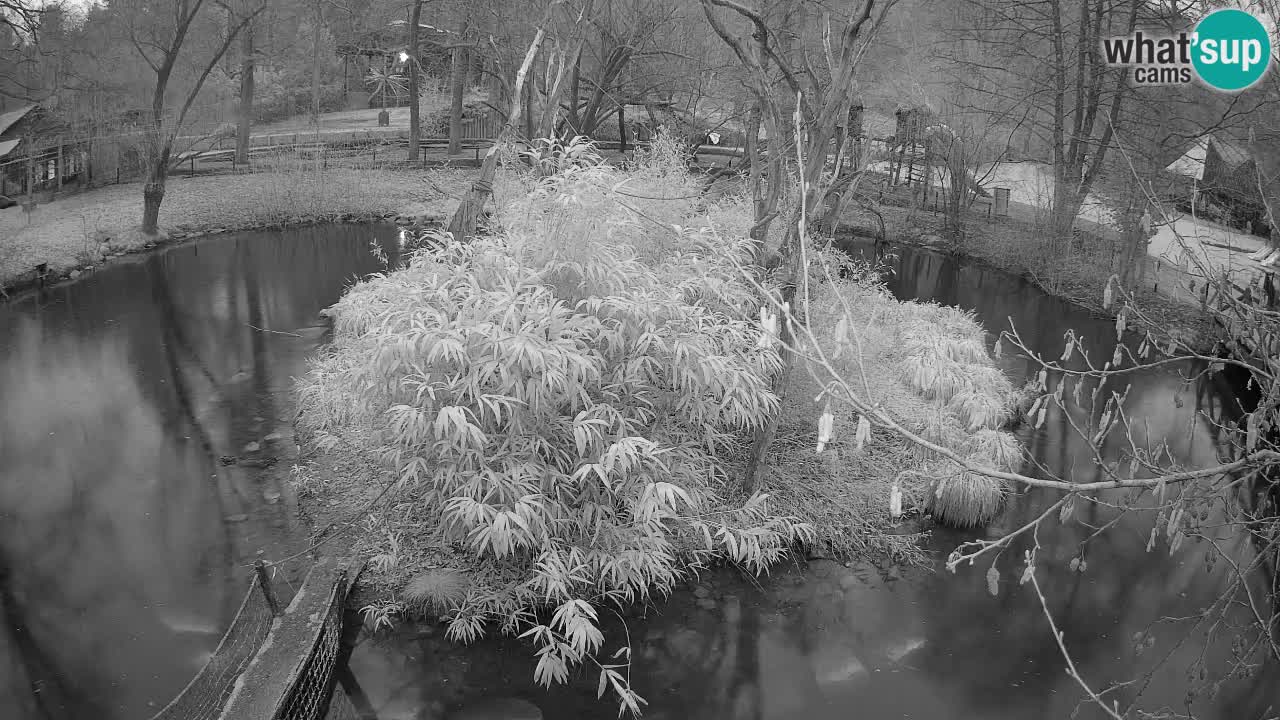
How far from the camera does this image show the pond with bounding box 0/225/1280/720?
6.62 m

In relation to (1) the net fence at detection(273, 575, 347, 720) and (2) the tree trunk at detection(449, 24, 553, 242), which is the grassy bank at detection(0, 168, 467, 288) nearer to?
(2) the tree trunk at detection(449, 24, 553, 242)

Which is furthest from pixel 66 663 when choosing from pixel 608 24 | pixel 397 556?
pixel 608 24

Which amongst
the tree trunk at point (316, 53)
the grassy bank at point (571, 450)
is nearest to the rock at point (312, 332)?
the grassy bank at point (571, 450)

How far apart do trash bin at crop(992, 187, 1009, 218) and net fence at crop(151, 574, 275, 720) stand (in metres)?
19.6

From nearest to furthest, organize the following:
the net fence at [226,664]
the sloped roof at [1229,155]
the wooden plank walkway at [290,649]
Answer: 1. the wooden plank walkway at [290,649]
2. the net fence at [226,664]
3. the sloped roof at [1229,155]

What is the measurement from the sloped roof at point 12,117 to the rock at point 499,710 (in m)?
18.2

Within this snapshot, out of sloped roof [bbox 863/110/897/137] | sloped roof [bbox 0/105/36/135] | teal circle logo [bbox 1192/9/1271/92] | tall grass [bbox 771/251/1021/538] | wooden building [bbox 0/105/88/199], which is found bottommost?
tall grass [bbox 771/251/1021/538]

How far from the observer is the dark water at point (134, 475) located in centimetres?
684

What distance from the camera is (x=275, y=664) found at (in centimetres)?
612

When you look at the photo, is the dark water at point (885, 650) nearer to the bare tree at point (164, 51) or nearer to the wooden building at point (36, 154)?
the bare tree at point (164, 51)

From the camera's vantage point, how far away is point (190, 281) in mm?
16578

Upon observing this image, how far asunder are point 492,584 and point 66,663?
2.97 metres

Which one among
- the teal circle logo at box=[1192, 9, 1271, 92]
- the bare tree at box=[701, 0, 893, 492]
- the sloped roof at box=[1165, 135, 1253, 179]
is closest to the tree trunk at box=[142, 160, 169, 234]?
the bare tree at box=[701, 0, 893, 492]

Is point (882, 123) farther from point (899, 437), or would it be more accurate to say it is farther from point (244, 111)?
point (899, 437)
